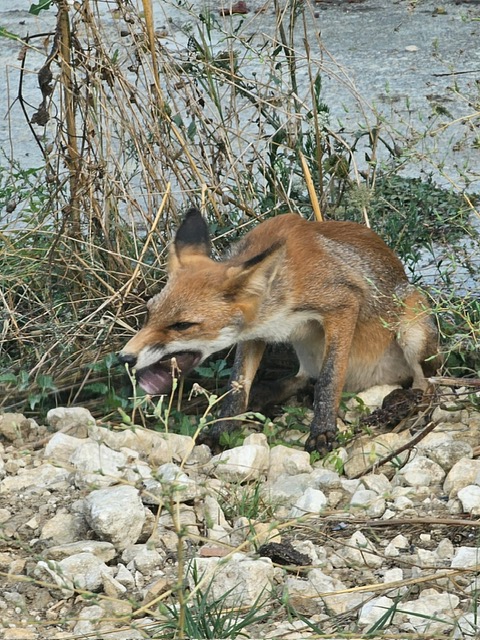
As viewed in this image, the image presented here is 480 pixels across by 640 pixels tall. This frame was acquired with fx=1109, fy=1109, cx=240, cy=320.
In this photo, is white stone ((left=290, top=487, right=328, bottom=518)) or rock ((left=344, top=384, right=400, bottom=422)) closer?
white stone ((left=290, top=487, right=328, bottom=518))

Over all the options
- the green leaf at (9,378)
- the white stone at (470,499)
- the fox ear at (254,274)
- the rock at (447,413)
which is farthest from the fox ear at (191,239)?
the white stone at (470,499)

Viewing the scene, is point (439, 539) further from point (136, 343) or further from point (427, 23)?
point (427, 23)

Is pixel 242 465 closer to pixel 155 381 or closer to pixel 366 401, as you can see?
pixel 155 381

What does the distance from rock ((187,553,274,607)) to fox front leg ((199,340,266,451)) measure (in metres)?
1.81

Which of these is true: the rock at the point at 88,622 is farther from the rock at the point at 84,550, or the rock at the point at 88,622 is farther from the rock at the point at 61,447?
the rock at the point at 61,447

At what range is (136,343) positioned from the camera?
5.19m

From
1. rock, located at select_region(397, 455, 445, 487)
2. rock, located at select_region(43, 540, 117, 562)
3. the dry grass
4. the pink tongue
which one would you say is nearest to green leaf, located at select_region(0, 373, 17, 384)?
the dry grass

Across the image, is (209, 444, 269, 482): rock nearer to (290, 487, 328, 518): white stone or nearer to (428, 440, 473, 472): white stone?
(290, 487, 328, 518): white stone

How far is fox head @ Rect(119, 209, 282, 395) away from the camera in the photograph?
5301 millimetres

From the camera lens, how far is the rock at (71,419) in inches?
221

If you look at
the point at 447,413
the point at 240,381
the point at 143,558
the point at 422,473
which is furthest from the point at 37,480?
the point at 447,413

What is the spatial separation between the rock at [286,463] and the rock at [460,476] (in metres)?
0.70

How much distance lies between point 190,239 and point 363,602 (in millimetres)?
2514

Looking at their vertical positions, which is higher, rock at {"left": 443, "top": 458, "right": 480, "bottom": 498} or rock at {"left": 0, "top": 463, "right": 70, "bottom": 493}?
rock at {"left": 0, "top": 463, "right": 70, "bottom": 493}
